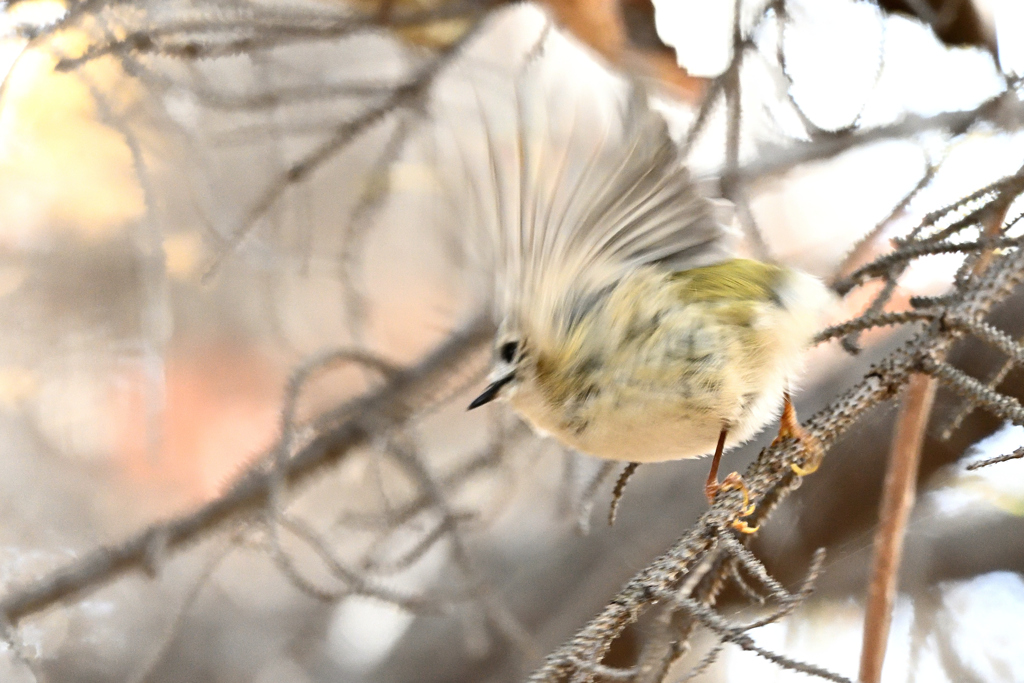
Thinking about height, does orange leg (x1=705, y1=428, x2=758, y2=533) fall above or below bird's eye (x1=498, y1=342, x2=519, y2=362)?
below

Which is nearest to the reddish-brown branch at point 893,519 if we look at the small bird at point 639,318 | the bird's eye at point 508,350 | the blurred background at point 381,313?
the blurred background at point 381,313

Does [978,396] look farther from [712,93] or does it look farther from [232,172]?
[232,172]

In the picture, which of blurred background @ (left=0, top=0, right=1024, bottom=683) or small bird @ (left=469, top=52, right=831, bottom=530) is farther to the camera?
blurred background @ (left=0, top=0, right=1024, bottom=683)

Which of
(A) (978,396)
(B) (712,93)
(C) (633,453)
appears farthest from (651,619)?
(B) (712,93)

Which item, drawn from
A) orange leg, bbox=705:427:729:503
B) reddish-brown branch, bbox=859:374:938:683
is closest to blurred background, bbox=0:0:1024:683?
reddish-brown branch, bbox=859:374:938:683

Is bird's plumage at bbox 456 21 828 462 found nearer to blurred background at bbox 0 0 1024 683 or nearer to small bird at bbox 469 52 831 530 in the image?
small bird at bbox 469 52 831 530

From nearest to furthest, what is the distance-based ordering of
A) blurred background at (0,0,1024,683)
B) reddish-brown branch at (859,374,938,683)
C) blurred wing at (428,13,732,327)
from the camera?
blurred wing at (428,13,732,327)
reddish-brown branch at (859,374,938,683)
blurred background at (0,0,1024,683)
